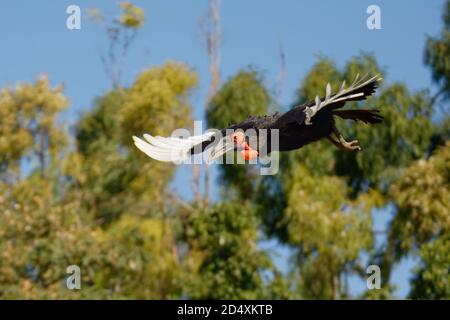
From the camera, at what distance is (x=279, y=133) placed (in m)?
9.41

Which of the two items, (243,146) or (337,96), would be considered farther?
(243,146)

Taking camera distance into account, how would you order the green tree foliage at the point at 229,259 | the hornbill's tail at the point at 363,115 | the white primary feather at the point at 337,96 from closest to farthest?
1. the white primary feather at the point at 337,96
2. the hornbill's tail at the point at 363,115
3. the green tree foliage at the point at 229,259

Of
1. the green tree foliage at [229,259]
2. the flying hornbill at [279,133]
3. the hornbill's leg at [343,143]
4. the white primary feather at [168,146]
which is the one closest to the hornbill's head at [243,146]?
the flying hornbill at [279,133]

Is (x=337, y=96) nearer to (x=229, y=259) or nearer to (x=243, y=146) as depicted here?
(x=243, y=146)

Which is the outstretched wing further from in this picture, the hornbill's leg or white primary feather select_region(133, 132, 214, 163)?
white primary feather select_region(133, 132, 214, 163)

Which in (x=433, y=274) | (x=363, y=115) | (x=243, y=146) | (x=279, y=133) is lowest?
(x=433, y=274)

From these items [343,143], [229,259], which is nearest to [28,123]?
[229,259]

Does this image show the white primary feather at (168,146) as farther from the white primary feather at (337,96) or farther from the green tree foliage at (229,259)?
the green tree foliage at (229,259)

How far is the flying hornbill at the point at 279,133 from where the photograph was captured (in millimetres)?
8930

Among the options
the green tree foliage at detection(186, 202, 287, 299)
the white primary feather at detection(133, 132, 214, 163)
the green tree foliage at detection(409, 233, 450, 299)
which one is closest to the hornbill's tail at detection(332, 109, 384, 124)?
the white primary feather at detection(133, 132, 214, 163)

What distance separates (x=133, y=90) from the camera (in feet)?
90.4
